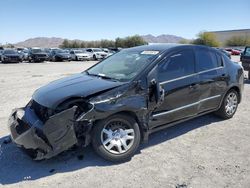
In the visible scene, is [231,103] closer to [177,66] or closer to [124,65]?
[177,66]

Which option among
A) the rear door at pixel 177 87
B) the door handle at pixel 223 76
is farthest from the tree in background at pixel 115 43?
the rear door at pixel 177 87

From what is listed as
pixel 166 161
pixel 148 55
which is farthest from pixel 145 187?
pixel 148 55

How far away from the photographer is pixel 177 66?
15.9 ft

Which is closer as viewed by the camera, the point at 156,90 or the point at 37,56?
the point at 156,90

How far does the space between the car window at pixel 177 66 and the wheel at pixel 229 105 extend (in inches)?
55.3

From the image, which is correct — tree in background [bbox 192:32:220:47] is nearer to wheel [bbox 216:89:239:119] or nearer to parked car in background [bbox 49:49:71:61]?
parked car in background [bbox 49:49:71:61]

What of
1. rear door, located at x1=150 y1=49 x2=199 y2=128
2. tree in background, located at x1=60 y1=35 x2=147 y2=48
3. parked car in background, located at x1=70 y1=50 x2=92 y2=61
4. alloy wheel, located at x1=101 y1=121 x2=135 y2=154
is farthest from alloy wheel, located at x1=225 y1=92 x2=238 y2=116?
tree in background, located at x1=60 y1=35 x2=147 y2=48

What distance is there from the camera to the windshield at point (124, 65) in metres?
4.46

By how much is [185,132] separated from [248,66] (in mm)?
9511

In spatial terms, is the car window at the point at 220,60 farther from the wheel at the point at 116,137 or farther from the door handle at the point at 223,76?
the wheel at the point at 116,137

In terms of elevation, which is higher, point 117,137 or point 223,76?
point 223,76

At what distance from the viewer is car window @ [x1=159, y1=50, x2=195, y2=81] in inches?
181

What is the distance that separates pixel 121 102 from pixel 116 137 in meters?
0.54

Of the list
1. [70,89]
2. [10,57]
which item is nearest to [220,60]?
[70,89]
